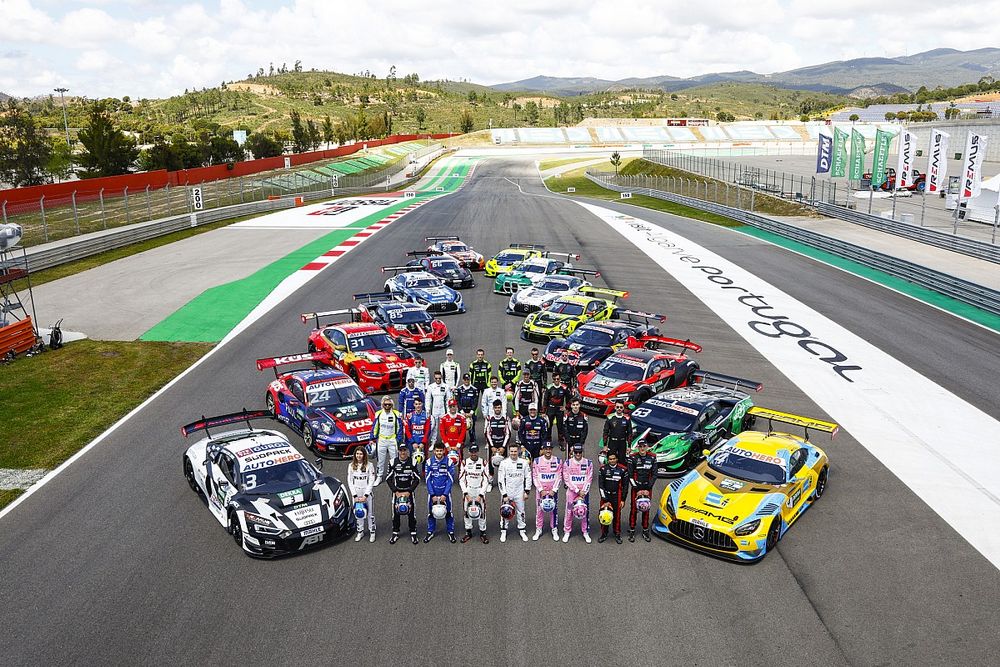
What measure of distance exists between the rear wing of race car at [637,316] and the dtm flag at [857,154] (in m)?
34.0

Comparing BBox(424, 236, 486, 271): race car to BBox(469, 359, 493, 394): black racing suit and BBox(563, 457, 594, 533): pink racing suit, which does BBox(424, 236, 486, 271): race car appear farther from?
BBox(563, 457, 594, 533): pink racing suit

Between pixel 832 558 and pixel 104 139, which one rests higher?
pixel 104 139

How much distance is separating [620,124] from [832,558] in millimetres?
154900

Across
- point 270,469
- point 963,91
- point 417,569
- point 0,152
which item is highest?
point 963,91

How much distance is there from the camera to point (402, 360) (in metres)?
19.4

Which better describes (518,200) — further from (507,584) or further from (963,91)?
(963,91)

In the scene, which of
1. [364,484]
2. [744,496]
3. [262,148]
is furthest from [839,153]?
[262,148]

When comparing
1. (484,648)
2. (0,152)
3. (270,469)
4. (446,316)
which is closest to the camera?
(484,648)

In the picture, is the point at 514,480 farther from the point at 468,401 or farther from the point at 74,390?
the point at 74,390

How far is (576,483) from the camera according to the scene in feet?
37.6

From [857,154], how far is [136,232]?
47656 millimetres

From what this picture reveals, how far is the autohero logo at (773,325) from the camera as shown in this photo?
2117 cm

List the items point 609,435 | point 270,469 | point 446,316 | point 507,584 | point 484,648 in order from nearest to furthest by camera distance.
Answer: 1. point 484,648
2. point 507,584
3. point 270,469
4. point 609,435
5. point 446,316

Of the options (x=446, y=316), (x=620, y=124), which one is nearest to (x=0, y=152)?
(x=446, y=316)
